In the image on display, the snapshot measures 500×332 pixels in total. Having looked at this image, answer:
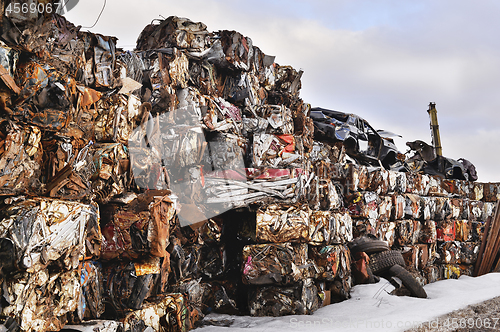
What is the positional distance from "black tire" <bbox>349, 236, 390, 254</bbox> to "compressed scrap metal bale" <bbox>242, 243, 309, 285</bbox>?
1823 millimetres

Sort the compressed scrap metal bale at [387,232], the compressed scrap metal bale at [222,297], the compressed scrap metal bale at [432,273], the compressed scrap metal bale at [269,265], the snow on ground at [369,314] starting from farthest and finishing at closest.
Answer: the compressed scrap metal bale at [432,273] < the compressed scrap metal bale at [387,232] < the compressed scrap metal bale at [222,297] < the compressed scrap metal bale at [269,265] < the snow on ground at [369,314]

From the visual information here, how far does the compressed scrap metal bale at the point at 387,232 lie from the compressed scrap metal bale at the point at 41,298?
4.99 meters

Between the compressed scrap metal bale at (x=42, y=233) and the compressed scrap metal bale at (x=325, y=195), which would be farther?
the compressed scrap metal bale at (x=325, y=195)

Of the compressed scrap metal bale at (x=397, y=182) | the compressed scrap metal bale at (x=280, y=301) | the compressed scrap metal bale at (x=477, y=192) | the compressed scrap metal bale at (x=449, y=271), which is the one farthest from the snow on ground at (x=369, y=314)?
the compressed scrap metal bale at (x=477, y=192)

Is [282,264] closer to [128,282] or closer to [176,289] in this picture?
[176,289]

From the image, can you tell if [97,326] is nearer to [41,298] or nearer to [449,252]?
[41,298]

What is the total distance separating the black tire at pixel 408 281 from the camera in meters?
5.36

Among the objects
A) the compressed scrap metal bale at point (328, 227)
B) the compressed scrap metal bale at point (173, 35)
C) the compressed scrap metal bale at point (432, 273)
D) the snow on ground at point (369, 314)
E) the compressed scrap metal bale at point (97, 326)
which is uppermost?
the compressed scrap metal bale at point (173, 35)

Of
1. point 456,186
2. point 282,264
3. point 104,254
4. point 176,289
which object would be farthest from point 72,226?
point 456,186

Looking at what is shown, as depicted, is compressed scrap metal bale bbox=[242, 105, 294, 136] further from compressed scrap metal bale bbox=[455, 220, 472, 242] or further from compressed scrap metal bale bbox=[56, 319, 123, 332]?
compressed scrap metal bale bbox=[455, 220, 472, 242]

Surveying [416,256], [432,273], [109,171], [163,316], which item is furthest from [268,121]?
[432,273]

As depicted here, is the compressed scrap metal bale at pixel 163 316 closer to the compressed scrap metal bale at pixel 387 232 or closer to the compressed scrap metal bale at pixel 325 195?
the compressed scrap metal bale at pixel 325 195

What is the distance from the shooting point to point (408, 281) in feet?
17.9

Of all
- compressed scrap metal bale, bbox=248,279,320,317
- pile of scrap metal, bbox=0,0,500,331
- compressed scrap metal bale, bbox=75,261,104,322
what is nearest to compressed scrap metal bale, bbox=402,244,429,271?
pile of scrap metal, bbox=0,0,500,331
